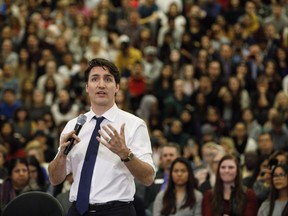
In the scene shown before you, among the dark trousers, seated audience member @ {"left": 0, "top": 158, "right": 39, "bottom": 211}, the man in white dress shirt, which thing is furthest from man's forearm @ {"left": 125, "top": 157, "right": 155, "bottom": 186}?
seated audience member @ {"left": 0, "top": 158, "right": 39, "bottom": 211}

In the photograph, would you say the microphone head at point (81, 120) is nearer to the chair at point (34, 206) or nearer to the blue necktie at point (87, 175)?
the blue necktie at point (87, 175)

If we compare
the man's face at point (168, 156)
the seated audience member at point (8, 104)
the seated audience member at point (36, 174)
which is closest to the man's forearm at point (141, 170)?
the seated audience member at point (36, 174)

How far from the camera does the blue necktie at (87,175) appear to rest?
4910 mm

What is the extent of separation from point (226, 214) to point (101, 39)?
337 inches

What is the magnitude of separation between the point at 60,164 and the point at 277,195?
3.30 m

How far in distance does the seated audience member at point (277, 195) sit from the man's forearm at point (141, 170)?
295 cm

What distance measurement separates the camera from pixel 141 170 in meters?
4.82

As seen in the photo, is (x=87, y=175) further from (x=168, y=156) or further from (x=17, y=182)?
(x=168, y=156)

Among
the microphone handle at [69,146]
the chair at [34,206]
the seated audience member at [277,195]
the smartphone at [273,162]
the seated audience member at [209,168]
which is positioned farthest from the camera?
the seated audience member at [209,168]

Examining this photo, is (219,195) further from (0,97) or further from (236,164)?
(0,97)

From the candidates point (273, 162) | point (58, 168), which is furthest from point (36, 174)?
point (58, 168)

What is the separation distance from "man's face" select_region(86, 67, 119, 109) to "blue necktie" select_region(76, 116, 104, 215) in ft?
0.58

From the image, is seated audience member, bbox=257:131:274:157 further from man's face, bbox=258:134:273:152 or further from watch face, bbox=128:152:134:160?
watch face, bbox=128:152:134:160

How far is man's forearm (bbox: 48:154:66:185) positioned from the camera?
16.2 ft
